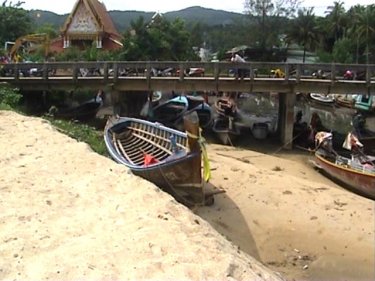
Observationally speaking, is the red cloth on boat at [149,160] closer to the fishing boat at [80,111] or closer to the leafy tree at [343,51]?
the fishing boat at [80,111]

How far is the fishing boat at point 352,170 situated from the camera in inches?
564

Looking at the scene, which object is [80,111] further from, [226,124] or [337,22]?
[337,22]

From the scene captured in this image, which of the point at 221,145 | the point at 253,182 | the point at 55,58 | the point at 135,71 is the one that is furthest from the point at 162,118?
the point at 55,58

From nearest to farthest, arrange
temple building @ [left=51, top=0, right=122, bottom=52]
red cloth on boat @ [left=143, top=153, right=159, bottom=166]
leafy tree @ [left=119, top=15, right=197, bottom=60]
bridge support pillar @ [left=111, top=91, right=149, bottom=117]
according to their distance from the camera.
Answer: red cloth on boat @ [left=143, top=153, right=159, bottom=166] → bridge support pillar @ [left=111, top=91, right=149, bottom=117] → leafy tree @ [left=119, top=15, right=197, bottom=60] → temple building @ [left=51, top=0, right=122, bottom=52]

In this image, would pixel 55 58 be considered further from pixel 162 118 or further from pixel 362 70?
Answer: pixel 362 70

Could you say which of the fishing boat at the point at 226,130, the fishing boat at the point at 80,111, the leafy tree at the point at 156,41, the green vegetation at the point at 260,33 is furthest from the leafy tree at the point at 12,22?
the fishing boat at the point at 226,130

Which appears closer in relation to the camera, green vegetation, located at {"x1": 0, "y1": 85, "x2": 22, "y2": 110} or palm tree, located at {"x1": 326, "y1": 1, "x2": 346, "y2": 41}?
green vegetation, located at {"x1": 0, "y1": 85, "x2": 22, "y2": 110}

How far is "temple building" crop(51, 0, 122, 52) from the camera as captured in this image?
43125 mm

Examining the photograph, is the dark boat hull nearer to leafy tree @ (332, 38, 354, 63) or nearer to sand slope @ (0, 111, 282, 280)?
sand slope @ (0, 111, 282, 280)

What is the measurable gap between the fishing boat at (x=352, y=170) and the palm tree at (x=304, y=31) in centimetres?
4145

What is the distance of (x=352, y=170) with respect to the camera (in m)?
14.8

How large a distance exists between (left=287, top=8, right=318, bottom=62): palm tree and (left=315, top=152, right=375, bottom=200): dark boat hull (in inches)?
1658

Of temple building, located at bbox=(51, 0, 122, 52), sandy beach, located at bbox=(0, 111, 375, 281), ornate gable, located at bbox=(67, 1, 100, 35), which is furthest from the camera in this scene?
ornate gable, located at bbox=(67, 1, 100, 35)

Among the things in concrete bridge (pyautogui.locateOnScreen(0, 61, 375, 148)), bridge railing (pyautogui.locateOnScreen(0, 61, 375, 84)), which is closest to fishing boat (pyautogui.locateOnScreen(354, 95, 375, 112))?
bridge railing (pyautogui.locateOnScreen(0, 61, 375, 84))
